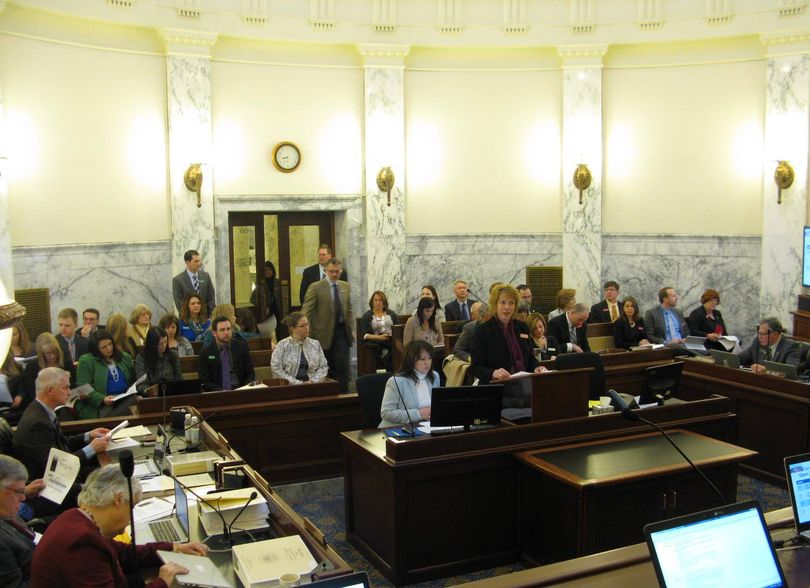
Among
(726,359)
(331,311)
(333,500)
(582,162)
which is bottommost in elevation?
(333,500)

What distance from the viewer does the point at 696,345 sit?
9.01 m

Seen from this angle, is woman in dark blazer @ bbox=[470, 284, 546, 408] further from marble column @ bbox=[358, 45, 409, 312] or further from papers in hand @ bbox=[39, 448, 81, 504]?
marble column @ bbox=[358, 45, 409, 312]

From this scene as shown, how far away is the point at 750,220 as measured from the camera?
1204 cm

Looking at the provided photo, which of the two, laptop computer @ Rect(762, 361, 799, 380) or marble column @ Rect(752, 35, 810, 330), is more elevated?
marble column @ Rect(752, 35, 810, 330)

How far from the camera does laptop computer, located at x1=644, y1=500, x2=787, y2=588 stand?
2.76m

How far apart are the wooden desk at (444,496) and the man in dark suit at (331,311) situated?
3.52m

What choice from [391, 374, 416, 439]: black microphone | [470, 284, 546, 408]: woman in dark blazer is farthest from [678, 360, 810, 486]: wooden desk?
[391, 374, 416, 439]: black microphone

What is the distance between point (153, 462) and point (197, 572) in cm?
183

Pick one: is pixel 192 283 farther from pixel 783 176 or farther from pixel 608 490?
pixel 783 176

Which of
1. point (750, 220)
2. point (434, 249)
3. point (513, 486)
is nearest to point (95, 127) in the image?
point (434, 249)

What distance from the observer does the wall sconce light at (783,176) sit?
11422 millimetres

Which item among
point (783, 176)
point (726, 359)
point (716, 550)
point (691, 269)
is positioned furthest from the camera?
point (691, 269)

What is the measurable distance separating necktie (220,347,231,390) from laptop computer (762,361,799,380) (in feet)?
15.4

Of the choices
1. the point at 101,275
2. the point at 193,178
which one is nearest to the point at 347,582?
the point at 101,275
